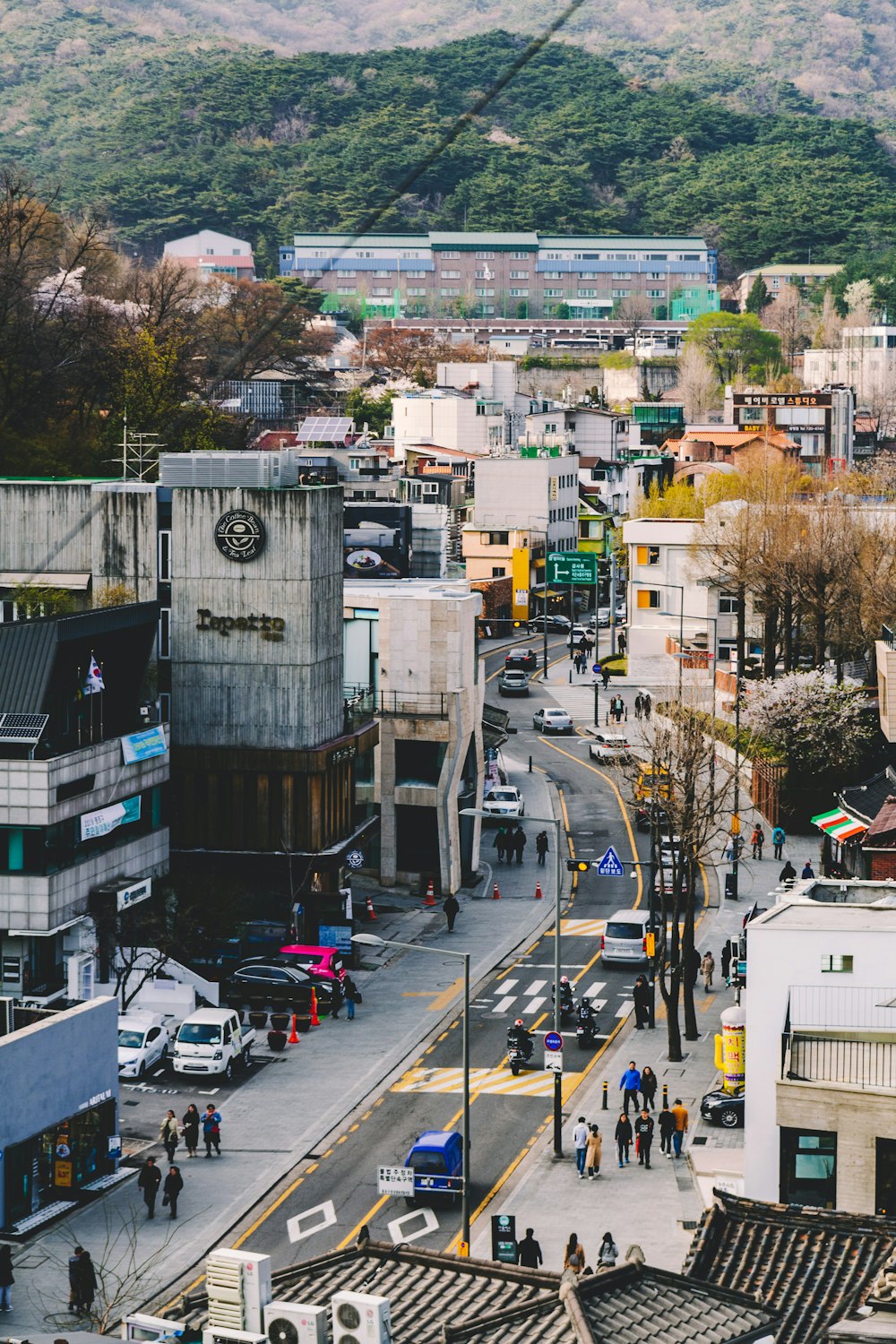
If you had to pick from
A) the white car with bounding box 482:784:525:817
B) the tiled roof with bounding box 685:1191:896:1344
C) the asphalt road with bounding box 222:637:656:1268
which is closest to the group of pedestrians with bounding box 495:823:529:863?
the white car with bounding box 482:784:525:817

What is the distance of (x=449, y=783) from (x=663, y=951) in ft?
49.6

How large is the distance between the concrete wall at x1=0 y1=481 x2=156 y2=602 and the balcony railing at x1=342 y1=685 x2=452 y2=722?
10046 millimetres

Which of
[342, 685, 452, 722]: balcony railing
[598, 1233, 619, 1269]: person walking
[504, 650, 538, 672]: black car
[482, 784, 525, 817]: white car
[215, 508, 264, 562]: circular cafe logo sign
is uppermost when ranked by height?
[215, 508, 264, 562]: circular cafe logo sign

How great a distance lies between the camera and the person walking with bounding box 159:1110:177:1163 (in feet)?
167

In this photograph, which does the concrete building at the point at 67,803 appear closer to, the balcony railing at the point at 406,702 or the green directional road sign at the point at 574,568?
the balcony railing at the point at 406,702

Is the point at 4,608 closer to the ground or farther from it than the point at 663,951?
farther from it

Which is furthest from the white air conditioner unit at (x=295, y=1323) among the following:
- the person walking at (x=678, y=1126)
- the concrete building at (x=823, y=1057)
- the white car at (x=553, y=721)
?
the white car at (x=553, y=721)

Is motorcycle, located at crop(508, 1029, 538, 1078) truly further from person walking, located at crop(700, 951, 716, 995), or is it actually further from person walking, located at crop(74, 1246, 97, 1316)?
person walking, located at crop(74, 1246, 97, 1316)

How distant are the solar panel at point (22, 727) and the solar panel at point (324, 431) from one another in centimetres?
7938

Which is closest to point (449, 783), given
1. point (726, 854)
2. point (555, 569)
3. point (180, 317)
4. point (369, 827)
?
point (369, 827)

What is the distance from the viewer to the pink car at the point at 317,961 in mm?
65562

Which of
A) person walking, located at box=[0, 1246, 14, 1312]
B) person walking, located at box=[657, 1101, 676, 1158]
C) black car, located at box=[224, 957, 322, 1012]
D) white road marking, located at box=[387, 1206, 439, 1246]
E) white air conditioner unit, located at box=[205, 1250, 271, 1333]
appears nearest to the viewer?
white air conditioner unit, located at box=[205, 1250, 271, 1333]

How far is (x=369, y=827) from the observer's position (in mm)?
75938

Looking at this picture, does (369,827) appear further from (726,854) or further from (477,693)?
(726,854)
